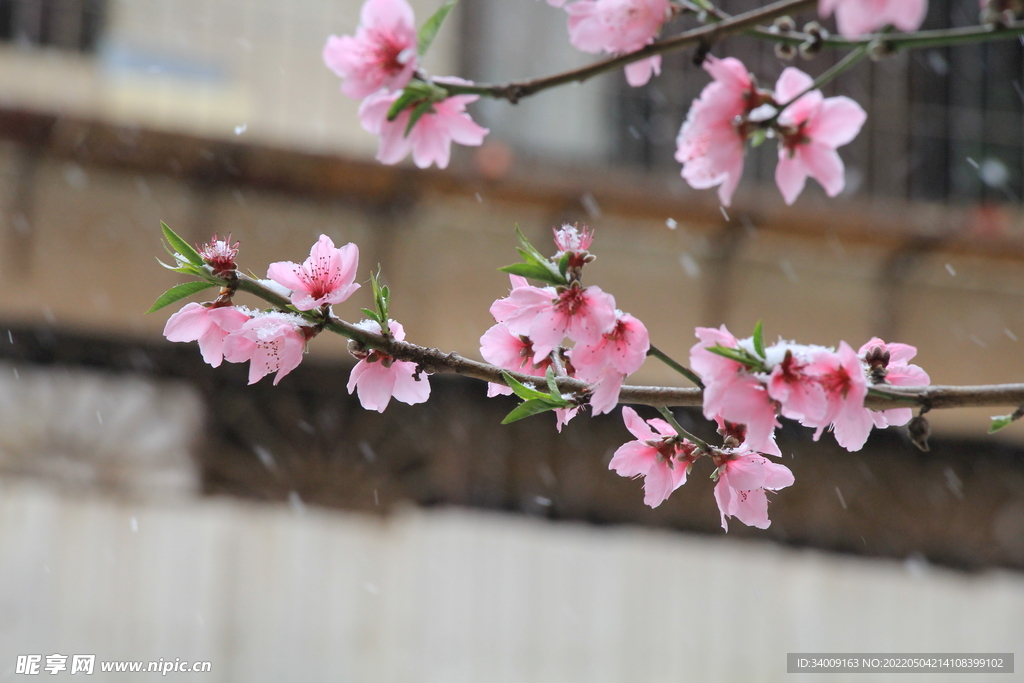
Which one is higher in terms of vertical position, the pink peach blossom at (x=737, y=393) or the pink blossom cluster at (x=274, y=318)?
the pink blossom cluster at (x=274, y=318)

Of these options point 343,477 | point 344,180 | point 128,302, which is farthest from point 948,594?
point 128,302

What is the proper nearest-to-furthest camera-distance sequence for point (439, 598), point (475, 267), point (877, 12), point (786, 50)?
point (877, 12), point (786, 50), point (475, 267), point (439, 598)

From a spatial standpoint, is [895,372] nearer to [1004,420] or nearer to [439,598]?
[1004,420]

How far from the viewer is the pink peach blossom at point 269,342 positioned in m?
0.76

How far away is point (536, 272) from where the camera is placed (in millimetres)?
717

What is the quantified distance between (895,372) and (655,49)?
0.38 m

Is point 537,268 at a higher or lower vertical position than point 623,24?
lower

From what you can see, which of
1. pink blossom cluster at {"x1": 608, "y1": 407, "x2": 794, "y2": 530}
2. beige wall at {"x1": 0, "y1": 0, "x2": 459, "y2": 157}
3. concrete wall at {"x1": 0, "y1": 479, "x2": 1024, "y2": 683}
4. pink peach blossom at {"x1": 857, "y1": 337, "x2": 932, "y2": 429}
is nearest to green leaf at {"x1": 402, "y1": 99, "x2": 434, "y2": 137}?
pink blossom cluster at {"x1": 608, "y1": 407, "x2": 794, "y2": 530}

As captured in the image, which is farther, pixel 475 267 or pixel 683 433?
pixel 475 267

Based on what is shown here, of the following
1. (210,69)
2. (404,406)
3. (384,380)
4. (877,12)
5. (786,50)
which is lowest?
(384,380)

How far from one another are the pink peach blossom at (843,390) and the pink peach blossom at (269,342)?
0.41 metres

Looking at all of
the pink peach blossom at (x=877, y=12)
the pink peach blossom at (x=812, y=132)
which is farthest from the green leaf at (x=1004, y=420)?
the pink peach blossom at (x=877, y=12)

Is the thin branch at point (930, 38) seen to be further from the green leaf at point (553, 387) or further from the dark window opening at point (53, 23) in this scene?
the dark window opening at point (53, 23)

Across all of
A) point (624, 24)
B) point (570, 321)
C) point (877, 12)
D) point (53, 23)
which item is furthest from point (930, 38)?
point (53, 23)
